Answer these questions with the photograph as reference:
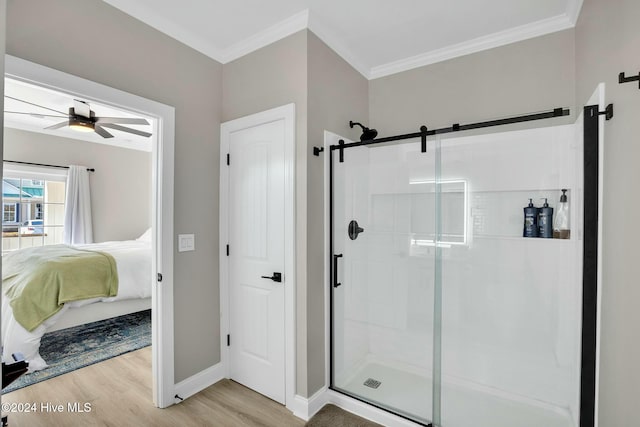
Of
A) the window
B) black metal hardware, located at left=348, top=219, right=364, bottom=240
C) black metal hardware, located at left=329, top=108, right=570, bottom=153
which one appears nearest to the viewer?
black metal hardware, located at left=329, top=108, right=570, bottom=153

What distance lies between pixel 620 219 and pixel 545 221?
1.76ft

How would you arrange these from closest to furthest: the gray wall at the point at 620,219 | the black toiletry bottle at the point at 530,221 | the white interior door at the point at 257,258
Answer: the gray wall at the point at 620,219, the black toiletry bottle at the point at 530,221, the white interior door at the point at 257,258

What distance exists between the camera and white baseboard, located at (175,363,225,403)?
2.37m

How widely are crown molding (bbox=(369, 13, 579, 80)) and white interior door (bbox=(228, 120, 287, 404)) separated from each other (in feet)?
3.98

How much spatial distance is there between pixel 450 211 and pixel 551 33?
57.3 inches

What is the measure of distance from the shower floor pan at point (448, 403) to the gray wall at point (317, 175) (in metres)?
0.36

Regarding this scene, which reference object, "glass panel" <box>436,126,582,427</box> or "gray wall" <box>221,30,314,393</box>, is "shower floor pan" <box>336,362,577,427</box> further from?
"gray wall" <box>221,30,314,393</box>

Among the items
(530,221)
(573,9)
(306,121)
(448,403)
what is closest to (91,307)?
(306,121)

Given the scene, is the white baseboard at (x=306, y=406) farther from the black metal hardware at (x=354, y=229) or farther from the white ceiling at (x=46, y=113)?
the white ceiling at (x=46, y=113)

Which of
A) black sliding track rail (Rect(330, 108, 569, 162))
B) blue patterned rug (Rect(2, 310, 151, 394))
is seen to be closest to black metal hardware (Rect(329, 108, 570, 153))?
black sliding track rail (Rect(330, 108, 569, 162))

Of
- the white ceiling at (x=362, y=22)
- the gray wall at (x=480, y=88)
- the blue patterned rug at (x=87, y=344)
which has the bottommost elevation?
the blue patterned rug at (x=87, y=344)

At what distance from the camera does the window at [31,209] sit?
5102 mm

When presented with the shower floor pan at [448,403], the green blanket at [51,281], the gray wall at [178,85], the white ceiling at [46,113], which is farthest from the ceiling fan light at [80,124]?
the shower floor pan at [448,403]

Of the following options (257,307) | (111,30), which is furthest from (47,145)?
(257,307)
